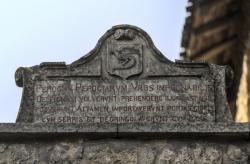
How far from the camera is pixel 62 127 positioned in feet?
39.8

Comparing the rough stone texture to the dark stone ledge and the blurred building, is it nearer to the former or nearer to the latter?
the dark stone ledge

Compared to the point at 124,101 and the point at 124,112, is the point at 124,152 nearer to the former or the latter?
the point at 124,112

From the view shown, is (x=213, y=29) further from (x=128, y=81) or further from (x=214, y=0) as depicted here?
(x=128, y=81)

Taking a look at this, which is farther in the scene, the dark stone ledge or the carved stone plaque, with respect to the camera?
the carved stone plaque

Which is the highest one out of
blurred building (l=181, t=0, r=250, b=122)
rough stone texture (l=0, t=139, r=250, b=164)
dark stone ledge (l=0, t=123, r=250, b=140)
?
blurred building (l=181, t=0, r=250, b=122)

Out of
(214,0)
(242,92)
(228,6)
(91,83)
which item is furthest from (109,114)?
(242,92)

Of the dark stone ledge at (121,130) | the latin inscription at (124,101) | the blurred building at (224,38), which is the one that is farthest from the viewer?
the blurred building at (224,38)

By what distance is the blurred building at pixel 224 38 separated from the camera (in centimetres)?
2367

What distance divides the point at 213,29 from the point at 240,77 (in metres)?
3.64

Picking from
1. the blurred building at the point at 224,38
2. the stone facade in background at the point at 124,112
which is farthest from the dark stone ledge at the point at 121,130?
the blurred building at the point at 224,38

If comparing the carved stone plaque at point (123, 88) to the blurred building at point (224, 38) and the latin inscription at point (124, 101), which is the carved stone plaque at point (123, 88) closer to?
the latin inscription at point (124, 101)

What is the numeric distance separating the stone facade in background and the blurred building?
10475 mm

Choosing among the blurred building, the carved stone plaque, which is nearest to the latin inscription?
the carved stone plaque

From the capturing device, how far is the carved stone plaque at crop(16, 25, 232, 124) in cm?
1232
